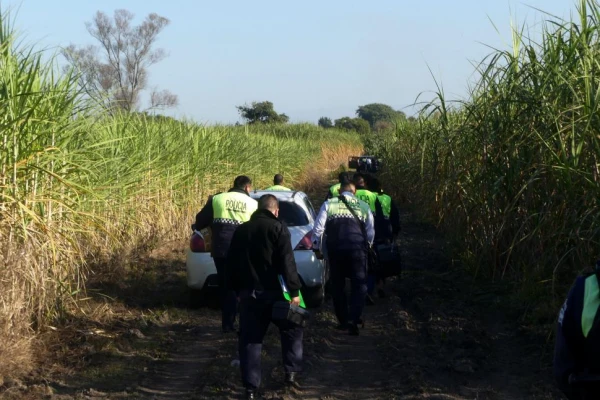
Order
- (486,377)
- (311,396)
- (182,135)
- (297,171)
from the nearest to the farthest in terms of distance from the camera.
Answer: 1. (311,396)
2. (486,377)
3. (182,135)
4. (297,171)

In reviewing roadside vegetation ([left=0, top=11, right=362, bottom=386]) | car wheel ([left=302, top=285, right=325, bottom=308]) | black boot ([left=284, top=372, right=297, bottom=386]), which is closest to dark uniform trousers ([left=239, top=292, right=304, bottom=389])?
black boot ([left=284, top=372, right=297, bottom=386])

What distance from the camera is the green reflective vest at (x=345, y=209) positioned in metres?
9.48

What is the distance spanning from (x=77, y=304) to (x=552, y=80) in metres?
5.67

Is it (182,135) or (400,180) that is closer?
(182,135)

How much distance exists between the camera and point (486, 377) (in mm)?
7508

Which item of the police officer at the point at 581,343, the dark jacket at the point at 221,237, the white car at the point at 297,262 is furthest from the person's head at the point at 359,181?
the police officer at the point at 581,343

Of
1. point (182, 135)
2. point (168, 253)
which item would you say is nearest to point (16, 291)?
point (168, 253)

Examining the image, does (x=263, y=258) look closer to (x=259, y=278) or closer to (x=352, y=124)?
(x=259, y=278)

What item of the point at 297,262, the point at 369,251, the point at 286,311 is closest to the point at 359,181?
the point at 297,262

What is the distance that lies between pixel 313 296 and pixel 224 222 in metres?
2.05

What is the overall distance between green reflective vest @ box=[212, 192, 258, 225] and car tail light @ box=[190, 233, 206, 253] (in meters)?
1.12

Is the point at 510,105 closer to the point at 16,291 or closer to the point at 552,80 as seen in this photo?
the point at 552,80

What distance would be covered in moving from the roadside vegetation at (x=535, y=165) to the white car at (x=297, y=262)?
213cm

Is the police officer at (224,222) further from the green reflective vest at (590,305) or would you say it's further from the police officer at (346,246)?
the green reflective vest at (590,305)
